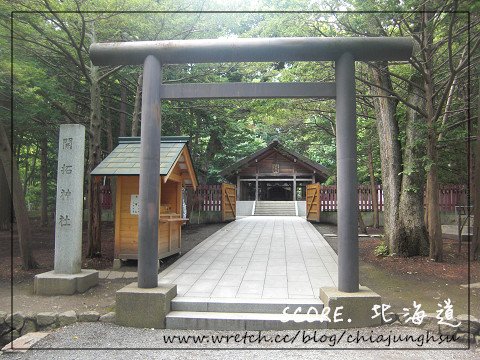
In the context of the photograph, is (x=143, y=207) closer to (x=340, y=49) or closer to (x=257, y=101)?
(x=340, y=49)

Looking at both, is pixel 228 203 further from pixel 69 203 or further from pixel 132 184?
pixel 69 203

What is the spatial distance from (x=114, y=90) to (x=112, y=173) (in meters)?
9.66

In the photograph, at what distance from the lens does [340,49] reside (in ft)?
17.4

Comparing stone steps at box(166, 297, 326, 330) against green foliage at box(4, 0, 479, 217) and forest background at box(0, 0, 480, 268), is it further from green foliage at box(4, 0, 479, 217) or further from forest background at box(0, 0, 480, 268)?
green foliage at box(4, 0, 479, 217)

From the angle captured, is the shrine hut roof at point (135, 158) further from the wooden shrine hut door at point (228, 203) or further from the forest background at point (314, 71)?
the wooden shrine hut door at point (228, 203)

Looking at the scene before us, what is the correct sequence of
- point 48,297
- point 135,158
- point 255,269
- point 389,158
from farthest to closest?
point 389,158
point 135,158
point 255,269
point 48,297

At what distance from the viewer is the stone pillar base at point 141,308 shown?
4941 millimetres

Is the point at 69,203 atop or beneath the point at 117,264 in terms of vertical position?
atop

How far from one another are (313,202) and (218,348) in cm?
1547

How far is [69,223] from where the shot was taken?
22.0 feet

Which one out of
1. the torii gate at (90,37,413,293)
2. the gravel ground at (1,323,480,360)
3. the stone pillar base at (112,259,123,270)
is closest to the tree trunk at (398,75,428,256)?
the torii gate at (90,37,413,293)

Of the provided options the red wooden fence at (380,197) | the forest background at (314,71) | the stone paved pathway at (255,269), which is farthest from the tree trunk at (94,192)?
the red wooden fence at (380,197)

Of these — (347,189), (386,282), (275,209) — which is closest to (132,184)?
(347,189)

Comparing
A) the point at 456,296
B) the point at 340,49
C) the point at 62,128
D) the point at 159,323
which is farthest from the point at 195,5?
the point at 456,296
